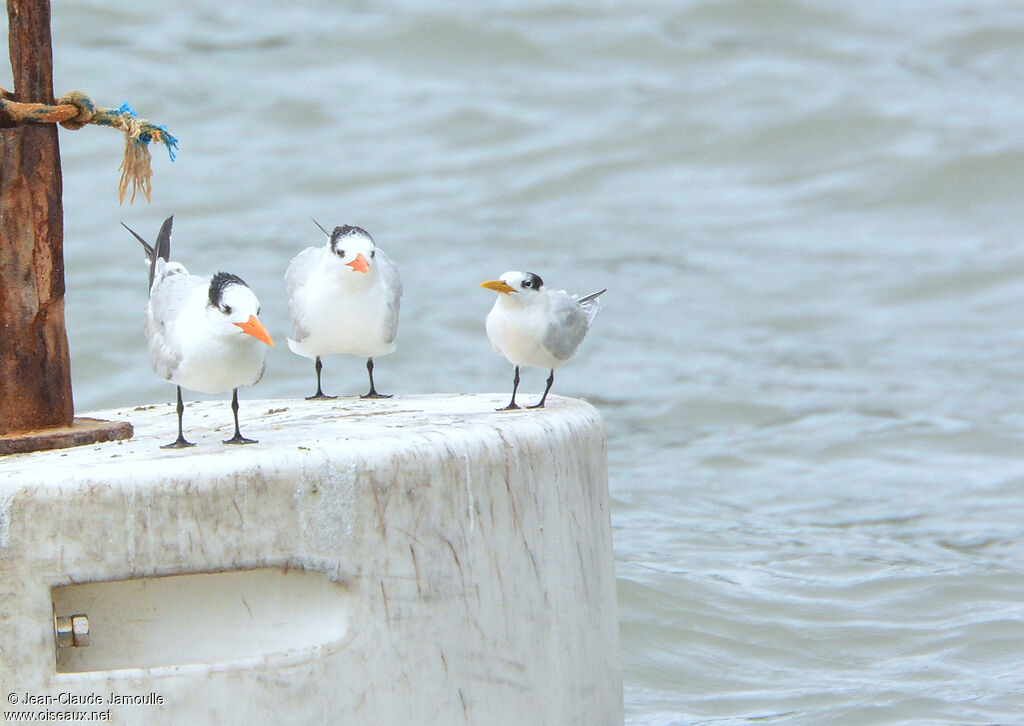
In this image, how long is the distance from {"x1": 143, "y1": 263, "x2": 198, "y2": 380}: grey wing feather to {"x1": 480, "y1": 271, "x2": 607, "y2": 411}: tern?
0.85 m

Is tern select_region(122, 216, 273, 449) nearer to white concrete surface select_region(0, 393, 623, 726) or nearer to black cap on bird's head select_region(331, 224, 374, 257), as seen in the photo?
white concrete surface select_region(0, 393, 623, 726)

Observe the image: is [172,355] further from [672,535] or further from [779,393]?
[779,393]

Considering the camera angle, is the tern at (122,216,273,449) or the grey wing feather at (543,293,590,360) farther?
the grey wing feather at (543,293,590,360)

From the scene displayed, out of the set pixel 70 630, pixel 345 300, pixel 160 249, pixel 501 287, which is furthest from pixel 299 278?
pixel 70 630

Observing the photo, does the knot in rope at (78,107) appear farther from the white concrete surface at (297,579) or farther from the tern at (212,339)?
the white concrete surface at (297,579)

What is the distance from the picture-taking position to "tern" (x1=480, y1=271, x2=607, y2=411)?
425 cm

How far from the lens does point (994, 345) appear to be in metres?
10.3

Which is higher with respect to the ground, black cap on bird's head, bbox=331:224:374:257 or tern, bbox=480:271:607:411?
black cap on bird's head, bbox=331:224:374:257

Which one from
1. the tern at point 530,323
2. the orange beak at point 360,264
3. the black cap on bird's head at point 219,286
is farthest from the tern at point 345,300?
the black cap on bird's head at point 219,286

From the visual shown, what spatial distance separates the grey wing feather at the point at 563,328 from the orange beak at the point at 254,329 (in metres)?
1.06

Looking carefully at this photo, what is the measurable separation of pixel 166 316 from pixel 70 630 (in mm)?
910

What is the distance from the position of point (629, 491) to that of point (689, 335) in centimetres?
247

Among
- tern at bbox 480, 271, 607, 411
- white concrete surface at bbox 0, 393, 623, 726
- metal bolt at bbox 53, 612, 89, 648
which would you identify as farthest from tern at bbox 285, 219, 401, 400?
metal bolt at bbox 53, 612, 89, 648

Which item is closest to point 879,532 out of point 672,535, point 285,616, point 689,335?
point 672,535
